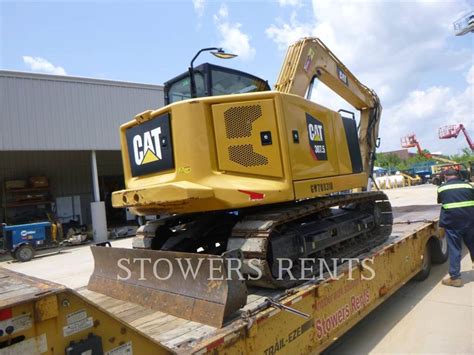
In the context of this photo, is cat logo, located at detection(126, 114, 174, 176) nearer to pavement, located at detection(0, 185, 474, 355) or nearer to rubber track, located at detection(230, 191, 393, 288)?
rubber track, located at detection(230, 191, 393, 288)

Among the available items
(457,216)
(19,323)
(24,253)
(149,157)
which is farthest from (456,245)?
(24,253)

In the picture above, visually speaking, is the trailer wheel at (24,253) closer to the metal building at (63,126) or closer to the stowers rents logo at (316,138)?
the metal building at (63,126)

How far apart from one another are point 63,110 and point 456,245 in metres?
14.5

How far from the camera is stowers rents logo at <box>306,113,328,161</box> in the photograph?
4449 millimetres

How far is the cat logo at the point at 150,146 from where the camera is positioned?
13.1 ft

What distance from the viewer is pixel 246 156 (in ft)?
12.8

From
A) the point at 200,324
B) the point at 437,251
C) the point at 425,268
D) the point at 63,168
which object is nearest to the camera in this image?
the point at 200,324

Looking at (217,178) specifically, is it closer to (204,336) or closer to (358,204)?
(204,336)

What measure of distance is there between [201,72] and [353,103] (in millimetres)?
5533

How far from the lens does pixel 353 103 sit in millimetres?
8938

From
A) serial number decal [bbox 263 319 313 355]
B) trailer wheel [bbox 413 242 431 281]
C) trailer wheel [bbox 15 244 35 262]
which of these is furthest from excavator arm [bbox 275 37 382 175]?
trailer wheel [bbox 15 244 35 262]

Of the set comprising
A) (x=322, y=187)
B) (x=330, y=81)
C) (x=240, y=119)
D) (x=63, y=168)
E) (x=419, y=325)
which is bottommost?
(x=419, y=325)

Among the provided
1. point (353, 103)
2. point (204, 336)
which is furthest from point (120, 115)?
point (204, 336)

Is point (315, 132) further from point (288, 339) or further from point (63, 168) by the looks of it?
point (63, 168)
